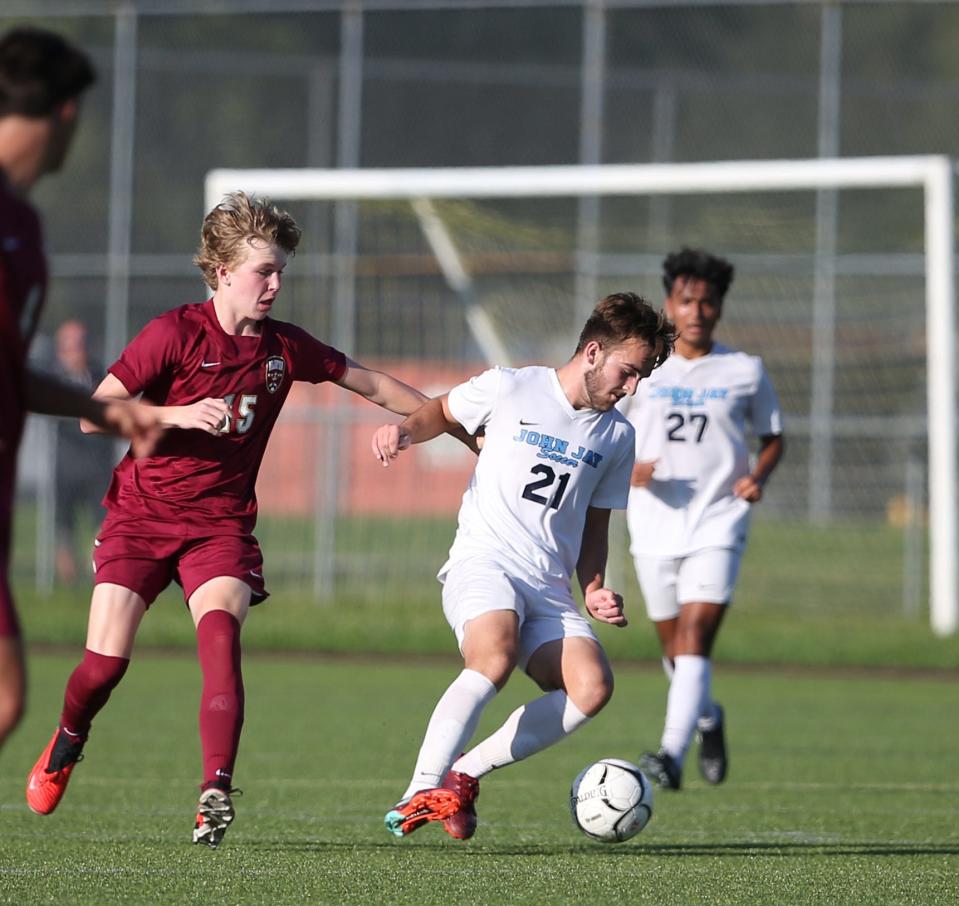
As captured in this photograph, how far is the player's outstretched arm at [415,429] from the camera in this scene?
5730 millimetres

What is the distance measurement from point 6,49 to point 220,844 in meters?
3.01

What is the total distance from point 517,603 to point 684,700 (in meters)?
2.33

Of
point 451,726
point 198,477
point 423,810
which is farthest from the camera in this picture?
point 198,477


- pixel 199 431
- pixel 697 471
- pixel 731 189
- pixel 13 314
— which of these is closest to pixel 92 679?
pixel 199 431

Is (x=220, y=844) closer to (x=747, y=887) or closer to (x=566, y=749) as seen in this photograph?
(x=747, y=887)

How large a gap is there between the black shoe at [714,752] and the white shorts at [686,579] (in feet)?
1.72

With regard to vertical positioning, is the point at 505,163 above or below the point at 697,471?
above

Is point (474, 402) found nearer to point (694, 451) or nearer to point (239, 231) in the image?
point (239, 231)

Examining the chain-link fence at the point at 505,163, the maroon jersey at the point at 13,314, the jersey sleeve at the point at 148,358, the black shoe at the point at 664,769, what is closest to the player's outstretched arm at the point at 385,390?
the jersey sleeve at the point at 148,358

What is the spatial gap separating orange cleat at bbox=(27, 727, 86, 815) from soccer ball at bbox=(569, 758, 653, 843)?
1.68 meters

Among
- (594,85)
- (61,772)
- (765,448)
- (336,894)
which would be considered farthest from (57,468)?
(336,894)

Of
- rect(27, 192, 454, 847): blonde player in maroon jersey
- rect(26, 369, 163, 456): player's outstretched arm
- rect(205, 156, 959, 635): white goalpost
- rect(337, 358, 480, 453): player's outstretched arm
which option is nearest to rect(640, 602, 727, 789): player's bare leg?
rect(337, 358, 480, 453): player's outstretched arm

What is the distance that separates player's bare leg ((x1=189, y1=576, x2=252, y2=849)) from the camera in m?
5.56

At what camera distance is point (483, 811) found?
7.36 m
